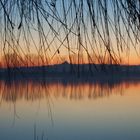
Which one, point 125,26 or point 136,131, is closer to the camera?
point 125,26

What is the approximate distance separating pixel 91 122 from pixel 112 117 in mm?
1731

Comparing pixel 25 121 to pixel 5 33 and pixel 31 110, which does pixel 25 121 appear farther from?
pixel 5 33

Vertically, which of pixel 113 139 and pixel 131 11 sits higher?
pixel 131 11

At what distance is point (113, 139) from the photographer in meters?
12.2

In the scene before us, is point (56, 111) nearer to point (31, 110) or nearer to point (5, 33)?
point (31, 110)

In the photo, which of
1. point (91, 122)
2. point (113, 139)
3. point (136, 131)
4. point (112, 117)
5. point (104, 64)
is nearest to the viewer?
point (104, 64)

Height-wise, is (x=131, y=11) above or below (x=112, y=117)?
above


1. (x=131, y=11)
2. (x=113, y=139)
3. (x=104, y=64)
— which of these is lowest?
(x=113, y=139)

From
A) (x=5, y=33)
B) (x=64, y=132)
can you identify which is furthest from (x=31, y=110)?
(x=5, y=33)

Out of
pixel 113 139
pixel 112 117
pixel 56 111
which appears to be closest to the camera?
pixel 113 139

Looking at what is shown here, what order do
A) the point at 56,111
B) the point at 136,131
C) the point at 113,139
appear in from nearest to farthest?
the point at 113,139
the point at 136,131
the point at 56,111

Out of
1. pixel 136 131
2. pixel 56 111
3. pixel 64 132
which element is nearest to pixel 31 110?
pixel 56 111

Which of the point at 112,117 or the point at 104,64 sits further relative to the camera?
the point at 112,117

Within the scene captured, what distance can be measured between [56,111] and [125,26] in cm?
1819
